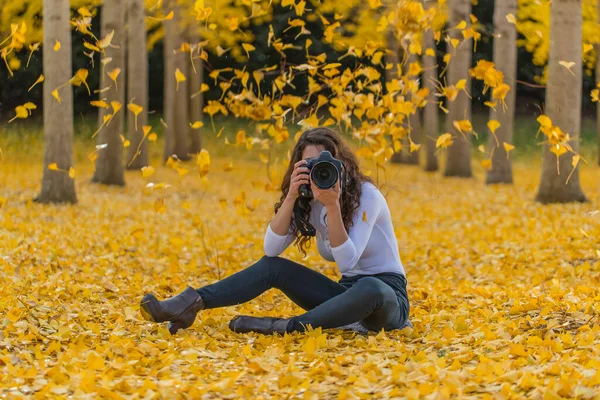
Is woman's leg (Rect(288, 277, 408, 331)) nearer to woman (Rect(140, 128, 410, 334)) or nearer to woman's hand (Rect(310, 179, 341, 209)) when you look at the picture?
woman (Rect(140, 128, 410, 334))

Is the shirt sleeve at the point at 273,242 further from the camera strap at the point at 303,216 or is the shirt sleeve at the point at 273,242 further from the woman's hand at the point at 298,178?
the woman's hand at the point at 298,178

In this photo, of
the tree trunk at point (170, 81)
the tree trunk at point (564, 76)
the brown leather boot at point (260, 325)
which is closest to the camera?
the brown leather boot at point (260, 325)

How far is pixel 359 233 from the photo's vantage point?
4.42 meters

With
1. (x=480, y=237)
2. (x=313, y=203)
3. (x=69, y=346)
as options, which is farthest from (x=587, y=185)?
(x=69, y=346)

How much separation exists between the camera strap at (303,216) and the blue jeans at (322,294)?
0.19m

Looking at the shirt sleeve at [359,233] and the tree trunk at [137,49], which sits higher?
the tree trunk at [137,49]

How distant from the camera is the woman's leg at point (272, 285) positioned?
4477mm

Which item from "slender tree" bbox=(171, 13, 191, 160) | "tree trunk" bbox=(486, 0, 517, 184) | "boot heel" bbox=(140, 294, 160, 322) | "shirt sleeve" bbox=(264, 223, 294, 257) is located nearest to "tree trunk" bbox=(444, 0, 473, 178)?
"tree trunk" bbox=(486, 0, 517, 184)

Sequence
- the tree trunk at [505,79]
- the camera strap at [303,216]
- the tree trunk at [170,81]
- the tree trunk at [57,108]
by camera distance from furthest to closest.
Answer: the tree trunk at [170,81] → the tree trunk at [505,79] → the tree trunk at [57,108] → the camera strap at [303,216]

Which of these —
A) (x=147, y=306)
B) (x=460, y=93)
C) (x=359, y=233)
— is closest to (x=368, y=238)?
(x=359, y=233)

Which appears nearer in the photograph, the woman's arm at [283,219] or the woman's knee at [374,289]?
the woman's knee at [374,289]

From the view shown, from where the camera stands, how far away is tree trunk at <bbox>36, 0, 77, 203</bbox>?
976 cm

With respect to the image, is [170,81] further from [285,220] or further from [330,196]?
[330,196]

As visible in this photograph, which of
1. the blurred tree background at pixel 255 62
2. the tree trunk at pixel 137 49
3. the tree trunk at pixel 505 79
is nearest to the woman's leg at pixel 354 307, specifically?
the tree trunk at pixel 505 79
